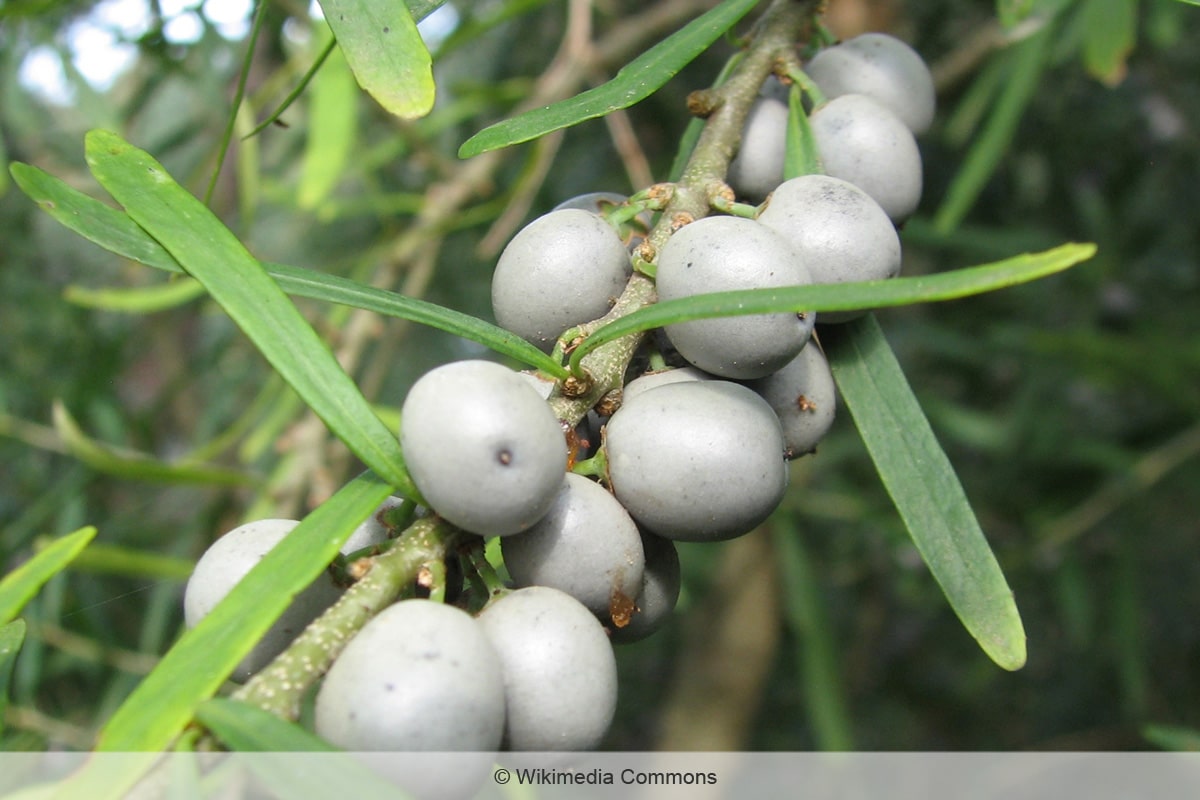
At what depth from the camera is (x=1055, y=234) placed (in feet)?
5.84

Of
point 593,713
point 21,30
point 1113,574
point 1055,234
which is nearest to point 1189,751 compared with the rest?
point 593,713

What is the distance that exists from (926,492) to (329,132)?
845 mm

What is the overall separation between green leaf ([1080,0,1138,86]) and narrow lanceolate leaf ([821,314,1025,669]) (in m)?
0.67

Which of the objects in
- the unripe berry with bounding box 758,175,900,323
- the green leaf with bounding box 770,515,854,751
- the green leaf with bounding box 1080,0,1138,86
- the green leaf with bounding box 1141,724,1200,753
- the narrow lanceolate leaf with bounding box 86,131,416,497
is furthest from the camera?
the green leaf with bounding box 770,515,854,751

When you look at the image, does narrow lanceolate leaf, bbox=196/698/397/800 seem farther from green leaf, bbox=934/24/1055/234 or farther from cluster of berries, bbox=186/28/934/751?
→ green leaf, bbox=934/24/1055/234

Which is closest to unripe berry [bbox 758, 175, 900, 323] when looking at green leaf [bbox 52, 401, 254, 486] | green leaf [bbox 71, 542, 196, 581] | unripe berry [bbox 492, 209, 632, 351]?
unripe berry [bbox 492, 209, 632, 351]

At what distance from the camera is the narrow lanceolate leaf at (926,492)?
1.84 feet

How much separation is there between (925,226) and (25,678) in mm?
1345

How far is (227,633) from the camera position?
431 millimetres

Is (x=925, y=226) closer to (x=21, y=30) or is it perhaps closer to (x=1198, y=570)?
(x=1198, y=570)

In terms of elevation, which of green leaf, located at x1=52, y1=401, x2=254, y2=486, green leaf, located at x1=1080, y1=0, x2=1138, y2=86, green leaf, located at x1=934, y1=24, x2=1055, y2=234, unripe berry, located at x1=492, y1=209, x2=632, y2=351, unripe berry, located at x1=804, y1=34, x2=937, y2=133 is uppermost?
unripe berry, located at x1=492, y1=209, x2=632, y2=351

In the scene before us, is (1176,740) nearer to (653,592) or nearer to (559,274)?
(653,592)

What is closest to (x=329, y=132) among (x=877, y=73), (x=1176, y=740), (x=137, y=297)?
(x=137, y=297)

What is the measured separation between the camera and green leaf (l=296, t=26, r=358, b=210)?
1.15m
